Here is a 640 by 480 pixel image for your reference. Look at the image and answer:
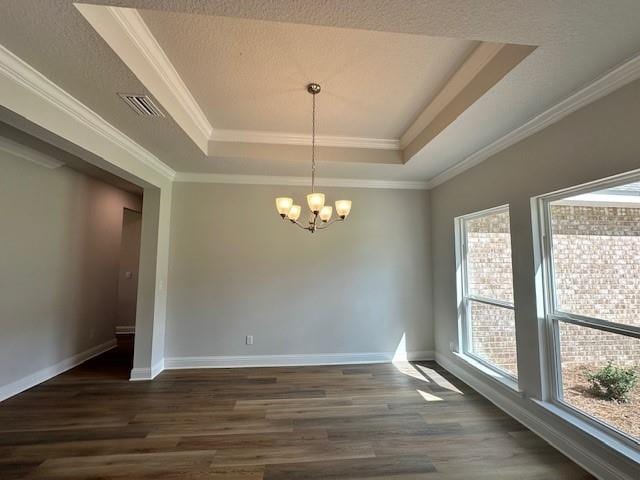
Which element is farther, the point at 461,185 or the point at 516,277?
the point at 461,185

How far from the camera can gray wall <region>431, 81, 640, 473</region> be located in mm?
1936

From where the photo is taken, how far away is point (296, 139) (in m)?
3.61

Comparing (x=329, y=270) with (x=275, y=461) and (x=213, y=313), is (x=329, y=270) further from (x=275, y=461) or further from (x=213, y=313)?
(x=275, y=461)

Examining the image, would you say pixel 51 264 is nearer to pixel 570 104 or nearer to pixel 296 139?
pixel 296 139

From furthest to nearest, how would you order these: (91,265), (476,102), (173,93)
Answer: (91,265) → (173,93) → (476,102)

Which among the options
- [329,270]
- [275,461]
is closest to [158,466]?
[275,461]

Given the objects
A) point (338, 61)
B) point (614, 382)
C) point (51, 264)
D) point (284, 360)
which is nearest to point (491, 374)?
point (614, 382)

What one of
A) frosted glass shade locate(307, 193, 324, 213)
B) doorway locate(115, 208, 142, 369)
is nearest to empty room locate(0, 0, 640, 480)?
frosted glass shade locate(307, 193, 324, 213)

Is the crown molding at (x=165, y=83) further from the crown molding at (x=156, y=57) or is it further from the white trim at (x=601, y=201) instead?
the white trim at (x=601, y=201)

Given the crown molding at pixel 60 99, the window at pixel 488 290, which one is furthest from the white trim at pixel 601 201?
the crown molding at pixel 60 99

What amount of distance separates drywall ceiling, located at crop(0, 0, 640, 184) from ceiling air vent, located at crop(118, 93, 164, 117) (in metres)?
0.08

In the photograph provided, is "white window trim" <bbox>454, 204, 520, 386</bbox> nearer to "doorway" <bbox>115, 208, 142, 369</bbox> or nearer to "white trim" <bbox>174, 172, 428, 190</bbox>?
"white trim" <bbox>174, 172, 428, 190</bbox>

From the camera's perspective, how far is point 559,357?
252 centimetres

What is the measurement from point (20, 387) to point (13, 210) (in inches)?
75.8
